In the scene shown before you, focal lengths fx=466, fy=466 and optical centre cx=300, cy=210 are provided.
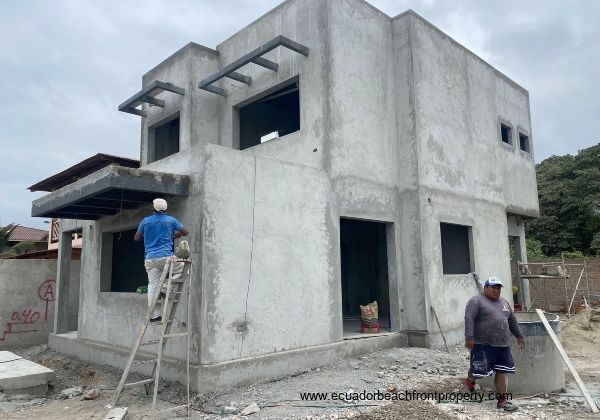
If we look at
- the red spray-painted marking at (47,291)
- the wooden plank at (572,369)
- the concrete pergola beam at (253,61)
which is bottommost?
the wooden plank at (572,369)

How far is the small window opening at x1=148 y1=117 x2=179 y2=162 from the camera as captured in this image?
44.2ft

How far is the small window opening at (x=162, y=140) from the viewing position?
13.5 meters

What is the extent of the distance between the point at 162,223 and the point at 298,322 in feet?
9.57

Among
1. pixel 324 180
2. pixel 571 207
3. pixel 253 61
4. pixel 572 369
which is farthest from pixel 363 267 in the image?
pixel 571 207

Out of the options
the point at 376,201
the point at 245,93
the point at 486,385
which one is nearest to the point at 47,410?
the point at 486,385

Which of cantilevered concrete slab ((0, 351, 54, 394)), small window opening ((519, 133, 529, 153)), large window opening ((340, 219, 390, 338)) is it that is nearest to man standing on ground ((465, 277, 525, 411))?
cantilevered concrete slab ((0, 351, 54, 394))

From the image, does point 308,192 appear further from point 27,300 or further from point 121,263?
point 27,300

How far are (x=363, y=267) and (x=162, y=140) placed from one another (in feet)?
23.2

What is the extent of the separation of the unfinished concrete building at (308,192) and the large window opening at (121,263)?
0.04 metres

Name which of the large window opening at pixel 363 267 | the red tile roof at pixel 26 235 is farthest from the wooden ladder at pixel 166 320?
the red tile roof at pixel 26 235

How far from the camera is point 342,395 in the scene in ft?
20.7

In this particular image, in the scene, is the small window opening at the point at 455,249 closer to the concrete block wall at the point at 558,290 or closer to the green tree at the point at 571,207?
the concrete block wall at the point at 558,290

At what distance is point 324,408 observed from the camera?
579cm

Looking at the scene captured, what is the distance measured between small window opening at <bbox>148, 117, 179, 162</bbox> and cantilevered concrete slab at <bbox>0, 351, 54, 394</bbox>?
7.02 meters
